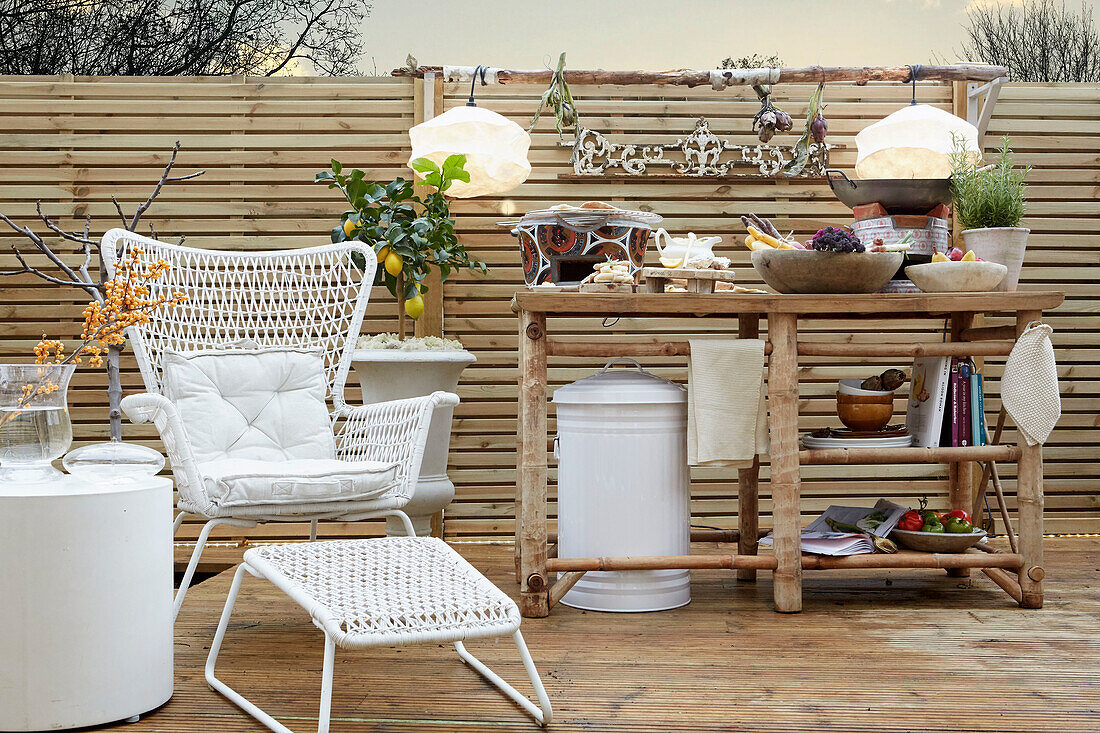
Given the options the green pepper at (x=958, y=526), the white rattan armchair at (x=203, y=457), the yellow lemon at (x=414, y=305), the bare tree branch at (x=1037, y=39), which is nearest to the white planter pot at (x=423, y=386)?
the yellow lemon at (x=414, y=305)

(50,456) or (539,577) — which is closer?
(50,456)

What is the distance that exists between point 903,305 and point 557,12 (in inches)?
160

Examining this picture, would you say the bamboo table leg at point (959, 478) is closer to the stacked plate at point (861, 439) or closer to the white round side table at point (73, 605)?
the stacked plate at point (861, 439)

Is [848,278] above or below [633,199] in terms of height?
below

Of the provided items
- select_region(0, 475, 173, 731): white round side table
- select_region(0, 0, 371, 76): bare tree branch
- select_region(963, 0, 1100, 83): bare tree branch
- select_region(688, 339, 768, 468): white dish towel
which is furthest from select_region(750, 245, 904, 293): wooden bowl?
select_region(0, 0, 371, 76): bare tree branch

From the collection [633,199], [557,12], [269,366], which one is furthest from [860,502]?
[557,12]

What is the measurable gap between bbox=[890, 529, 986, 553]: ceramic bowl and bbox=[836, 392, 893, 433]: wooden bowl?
0.33 metres

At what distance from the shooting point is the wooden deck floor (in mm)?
1766

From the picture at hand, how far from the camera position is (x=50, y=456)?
179 cm

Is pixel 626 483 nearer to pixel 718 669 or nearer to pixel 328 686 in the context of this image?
pixel 718 669

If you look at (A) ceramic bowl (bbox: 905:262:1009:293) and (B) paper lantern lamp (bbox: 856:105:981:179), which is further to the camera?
(B) paper lantern lamp (bbox: 856:105:981:179)

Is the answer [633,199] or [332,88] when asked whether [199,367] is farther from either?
[633,199]

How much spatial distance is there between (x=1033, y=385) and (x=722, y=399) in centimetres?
90

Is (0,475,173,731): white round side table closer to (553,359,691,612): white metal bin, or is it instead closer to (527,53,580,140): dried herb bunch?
(553,359,691,612): white metal bin
